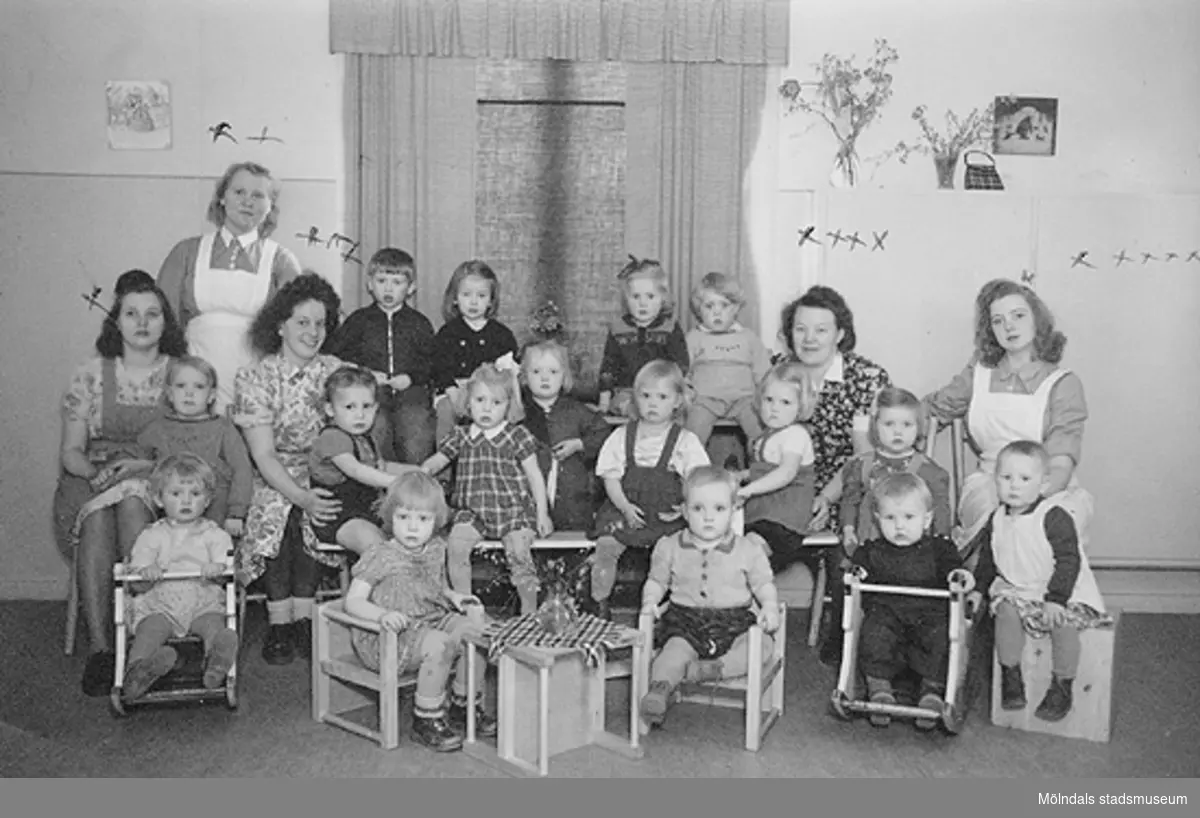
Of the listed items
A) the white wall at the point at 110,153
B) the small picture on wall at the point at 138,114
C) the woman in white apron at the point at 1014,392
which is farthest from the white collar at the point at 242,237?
the woman in white apron at the point at 1014,392

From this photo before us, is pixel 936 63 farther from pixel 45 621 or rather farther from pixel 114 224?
pixel 45 621

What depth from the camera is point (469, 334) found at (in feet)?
16.3

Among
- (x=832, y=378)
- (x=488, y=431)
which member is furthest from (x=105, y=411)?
(x=832, y=378)

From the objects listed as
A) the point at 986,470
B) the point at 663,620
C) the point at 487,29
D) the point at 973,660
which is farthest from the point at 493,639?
the point at 487,29

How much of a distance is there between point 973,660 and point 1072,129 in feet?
8.03

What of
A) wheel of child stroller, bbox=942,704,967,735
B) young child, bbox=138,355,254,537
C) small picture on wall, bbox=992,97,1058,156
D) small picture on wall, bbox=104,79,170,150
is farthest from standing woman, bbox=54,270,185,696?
small picture on wall, bbox=992,97,1058,156

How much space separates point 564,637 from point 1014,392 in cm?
211

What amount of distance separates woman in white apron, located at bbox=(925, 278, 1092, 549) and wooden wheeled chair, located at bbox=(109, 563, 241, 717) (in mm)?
2443

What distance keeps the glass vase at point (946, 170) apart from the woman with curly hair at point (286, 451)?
99.9 inches

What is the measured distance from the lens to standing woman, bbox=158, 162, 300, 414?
5.03 m

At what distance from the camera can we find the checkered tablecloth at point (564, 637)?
3.57 m

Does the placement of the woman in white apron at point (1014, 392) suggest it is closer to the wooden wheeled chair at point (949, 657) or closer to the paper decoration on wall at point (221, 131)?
the wooden wheeled chair at point (949, 657)

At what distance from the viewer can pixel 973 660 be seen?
438 centimetres

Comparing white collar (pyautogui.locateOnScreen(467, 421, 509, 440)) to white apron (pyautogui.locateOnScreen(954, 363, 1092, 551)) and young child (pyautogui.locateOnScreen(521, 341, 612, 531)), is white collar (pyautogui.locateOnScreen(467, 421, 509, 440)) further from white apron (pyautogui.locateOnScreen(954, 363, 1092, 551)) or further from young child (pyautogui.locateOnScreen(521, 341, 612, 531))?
white apron (pyautogui.locateOnScreen(954, 363, 1092, 551))
